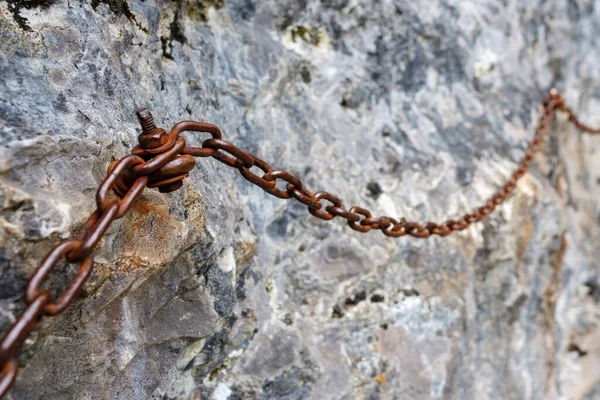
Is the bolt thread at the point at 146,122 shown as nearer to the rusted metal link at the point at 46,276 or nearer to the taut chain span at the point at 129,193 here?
the taut chain span at the point at 129,193

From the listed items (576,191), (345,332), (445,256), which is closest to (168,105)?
(345,332)

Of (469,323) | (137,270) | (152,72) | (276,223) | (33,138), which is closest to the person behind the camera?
(33,138)

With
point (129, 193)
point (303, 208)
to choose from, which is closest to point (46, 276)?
point (129, 193)

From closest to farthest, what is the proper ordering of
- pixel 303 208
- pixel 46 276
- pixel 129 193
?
pixel 46 276
pixel 129 193
pixel 303 208

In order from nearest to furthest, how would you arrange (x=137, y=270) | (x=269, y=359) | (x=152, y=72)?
(x=137, y=270) < (x=152, y=72) < (x=269, y=359)

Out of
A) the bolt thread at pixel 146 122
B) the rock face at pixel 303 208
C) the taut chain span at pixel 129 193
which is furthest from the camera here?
the rock face at pixel 303 208

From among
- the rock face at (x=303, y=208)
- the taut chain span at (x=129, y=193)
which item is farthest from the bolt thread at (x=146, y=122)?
the rock face at (x=303, y=208)

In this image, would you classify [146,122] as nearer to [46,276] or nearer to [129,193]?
[129,193]

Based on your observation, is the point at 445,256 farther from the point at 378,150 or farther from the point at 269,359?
the point at 269,359

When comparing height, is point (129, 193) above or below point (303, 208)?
below
